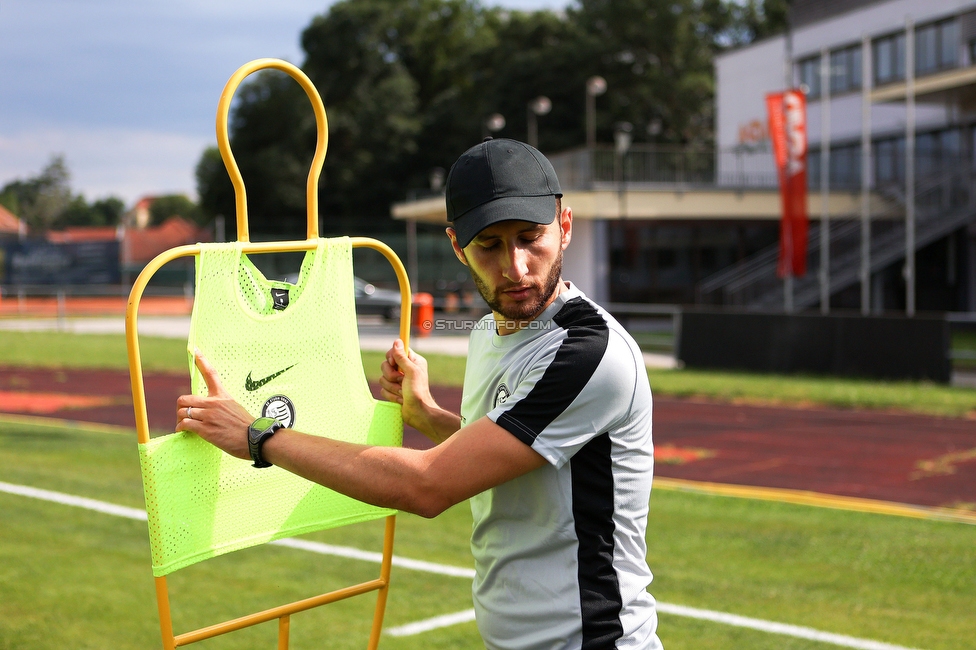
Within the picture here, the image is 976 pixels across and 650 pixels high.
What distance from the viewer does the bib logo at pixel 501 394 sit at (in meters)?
2.50

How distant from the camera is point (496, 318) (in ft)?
→ 8.69

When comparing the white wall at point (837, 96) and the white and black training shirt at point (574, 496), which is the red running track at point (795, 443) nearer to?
the white and black training shirt at point (574, 496)

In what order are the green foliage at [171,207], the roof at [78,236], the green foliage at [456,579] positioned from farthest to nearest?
1. the green foliage at [171,207]
2. the roof at [78,236]
3. the green foliage at [456,579]

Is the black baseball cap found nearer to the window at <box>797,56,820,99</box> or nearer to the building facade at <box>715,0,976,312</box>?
the building facade at <box>715,0,976,312</box>

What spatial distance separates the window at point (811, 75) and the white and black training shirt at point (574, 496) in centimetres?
3909

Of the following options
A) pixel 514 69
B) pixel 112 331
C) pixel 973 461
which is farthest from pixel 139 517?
pixel 514 69

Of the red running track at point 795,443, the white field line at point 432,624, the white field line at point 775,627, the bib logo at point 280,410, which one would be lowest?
the red running track at point 795,443

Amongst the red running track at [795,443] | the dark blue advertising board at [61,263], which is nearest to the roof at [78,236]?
the dark blue advertising board at [61,263]

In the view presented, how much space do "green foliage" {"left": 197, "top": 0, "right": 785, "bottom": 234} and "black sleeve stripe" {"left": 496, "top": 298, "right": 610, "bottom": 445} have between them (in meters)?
55.6

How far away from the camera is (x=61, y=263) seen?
46.3 metres

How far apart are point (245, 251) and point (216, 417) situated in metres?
0.50

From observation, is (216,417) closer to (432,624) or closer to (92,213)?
(432,624)

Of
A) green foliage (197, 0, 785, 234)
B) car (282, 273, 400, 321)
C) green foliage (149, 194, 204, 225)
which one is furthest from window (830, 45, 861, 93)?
green foliage (149, 194, 204, 225)

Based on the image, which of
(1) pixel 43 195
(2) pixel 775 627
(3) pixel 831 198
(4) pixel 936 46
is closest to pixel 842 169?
(3) pixel 831 198
